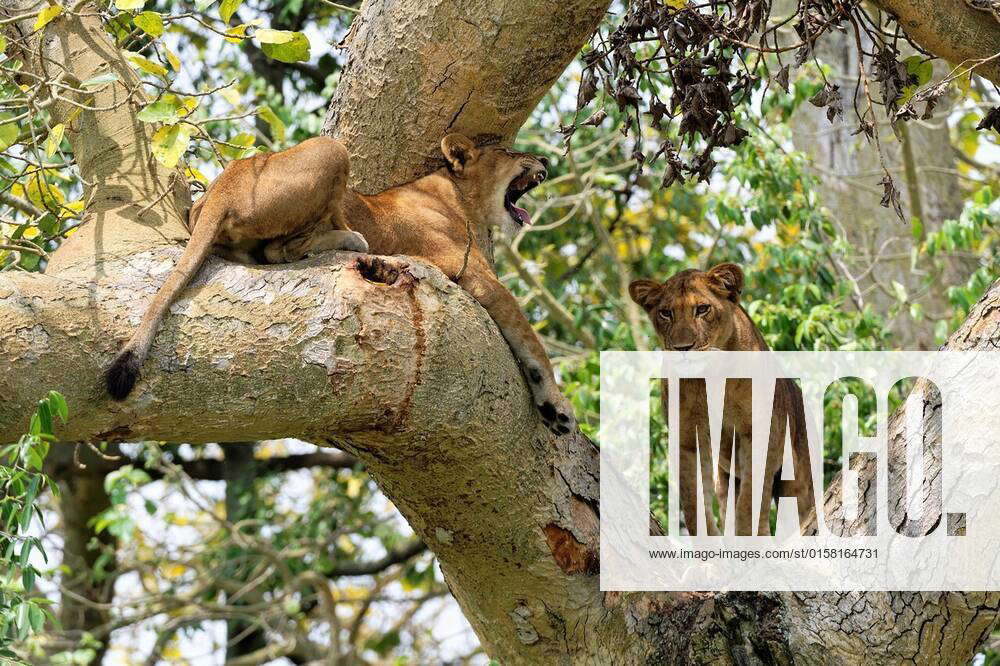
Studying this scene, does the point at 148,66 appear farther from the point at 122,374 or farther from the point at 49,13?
→ the point at 122,374

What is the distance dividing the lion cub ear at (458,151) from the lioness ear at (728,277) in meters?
1.39

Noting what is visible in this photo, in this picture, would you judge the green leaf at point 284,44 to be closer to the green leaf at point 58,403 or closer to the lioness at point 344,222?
the lioness at point 344,222

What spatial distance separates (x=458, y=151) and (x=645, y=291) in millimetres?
1303

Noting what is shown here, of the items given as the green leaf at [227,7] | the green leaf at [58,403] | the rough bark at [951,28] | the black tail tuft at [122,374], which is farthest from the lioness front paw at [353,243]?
the rough bark at [951,28]

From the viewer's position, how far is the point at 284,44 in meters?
4.06

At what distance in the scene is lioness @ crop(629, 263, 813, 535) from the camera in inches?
213

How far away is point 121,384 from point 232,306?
38 centimetres

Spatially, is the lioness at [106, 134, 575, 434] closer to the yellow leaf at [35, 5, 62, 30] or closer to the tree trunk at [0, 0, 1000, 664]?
the tree trunk at [0, 0, 1000, 664]

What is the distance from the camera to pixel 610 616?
4078 millimetres

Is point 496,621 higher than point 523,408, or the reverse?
point 523,408

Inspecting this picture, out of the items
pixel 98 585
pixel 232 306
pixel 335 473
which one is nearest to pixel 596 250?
pixel 335 473

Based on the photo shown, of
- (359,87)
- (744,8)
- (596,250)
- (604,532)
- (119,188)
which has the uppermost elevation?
(596,250)

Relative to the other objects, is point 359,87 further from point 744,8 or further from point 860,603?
point 860,603

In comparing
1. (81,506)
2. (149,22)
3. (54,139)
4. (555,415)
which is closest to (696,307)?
(555,415)
